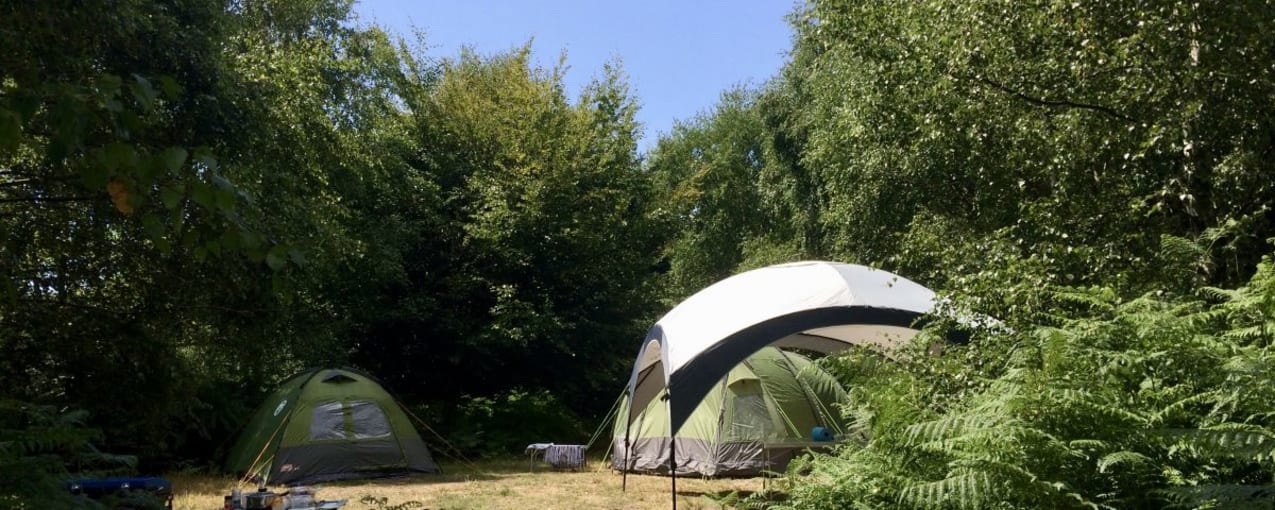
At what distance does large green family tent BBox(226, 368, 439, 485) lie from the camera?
10.3m

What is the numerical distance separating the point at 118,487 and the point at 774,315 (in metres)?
4.46

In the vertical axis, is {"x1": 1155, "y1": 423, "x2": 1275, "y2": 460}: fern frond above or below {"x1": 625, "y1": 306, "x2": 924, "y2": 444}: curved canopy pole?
below

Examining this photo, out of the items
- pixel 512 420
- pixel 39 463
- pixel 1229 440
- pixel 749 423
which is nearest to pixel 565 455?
pixel 749 423

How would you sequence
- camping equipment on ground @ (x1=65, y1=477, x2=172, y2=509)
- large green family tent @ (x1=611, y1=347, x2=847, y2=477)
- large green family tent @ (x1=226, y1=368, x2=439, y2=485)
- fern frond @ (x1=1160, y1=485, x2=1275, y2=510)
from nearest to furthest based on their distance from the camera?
fern frond @ (x1=1160, y1=485, x2=1275, y2=510) → camping equipment on ground @ (x1=65, y1=477, x2=172, y2=509) → large green family tent @ (x1=611, y1=347, x2=847, y2=477) → large green family tent @ (x1=226, y1=368, x2=439, y2=485)

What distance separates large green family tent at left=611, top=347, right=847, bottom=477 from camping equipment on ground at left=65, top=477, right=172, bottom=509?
529 cm

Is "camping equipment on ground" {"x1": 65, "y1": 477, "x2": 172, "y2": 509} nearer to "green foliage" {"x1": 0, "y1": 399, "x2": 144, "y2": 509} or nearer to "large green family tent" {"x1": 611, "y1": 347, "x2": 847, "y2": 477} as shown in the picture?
"green foliage" {"x1": 0, "y1": 399, "x2": 144, "y2": 509}

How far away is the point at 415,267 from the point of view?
15.2 meters

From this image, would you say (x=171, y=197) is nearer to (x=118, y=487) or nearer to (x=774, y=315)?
(x=118, y=487)

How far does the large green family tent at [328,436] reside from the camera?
10.3 metres

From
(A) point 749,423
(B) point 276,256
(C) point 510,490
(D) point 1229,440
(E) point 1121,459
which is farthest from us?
(A) point 749,423

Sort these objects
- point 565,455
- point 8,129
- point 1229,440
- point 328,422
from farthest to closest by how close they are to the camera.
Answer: point 565,455 < point 328,422 < point 1229,440 < point 8,129

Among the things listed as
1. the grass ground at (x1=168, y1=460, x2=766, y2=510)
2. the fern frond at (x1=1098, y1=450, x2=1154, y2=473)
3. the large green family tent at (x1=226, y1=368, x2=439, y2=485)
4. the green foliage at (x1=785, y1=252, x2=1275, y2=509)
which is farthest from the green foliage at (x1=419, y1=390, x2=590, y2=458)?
the fern frond at (x1=1098, y1=450, x2=1154, y2=473)

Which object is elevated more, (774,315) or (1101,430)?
(774,315)

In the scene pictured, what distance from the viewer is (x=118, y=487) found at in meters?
5.46
